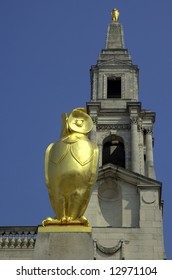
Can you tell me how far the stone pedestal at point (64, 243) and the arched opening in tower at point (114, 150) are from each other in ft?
75.1

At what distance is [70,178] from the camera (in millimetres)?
14242

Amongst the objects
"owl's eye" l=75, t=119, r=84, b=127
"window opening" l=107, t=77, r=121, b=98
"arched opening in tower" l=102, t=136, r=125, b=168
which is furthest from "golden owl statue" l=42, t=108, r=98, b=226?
"window opening" l=107, t=77, r=121, b=98

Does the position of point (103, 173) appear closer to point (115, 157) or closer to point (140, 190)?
point (140, 190)

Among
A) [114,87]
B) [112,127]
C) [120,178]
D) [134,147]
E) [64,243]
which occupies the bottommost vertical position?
[64,243]

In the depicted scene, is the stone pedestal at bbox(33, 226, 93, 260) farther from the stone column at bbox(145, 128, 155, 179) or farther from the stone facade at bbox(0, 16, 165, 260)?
the stone column at bbox(145, 128, 155, 179)

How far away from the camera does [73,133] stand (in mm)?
15219

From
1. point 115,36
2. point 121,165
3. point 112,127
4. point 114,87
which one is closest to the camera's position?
point 121,165

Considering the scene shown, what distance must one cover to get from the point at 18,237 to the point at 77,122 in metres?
13.2

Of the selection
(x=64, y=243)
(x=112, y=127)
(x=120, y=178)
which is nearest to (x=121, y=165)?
(x=112, y=127)

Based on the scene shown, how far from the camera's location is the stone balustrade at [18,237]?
89.9 ft

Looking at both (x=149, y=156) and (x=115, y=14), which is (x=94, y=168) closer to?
(x=149, y=156)

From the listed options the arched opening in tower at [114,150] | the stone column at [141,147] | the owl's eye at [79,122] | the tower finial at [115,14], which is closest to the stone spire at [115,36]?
the tower finial at [115,14]
